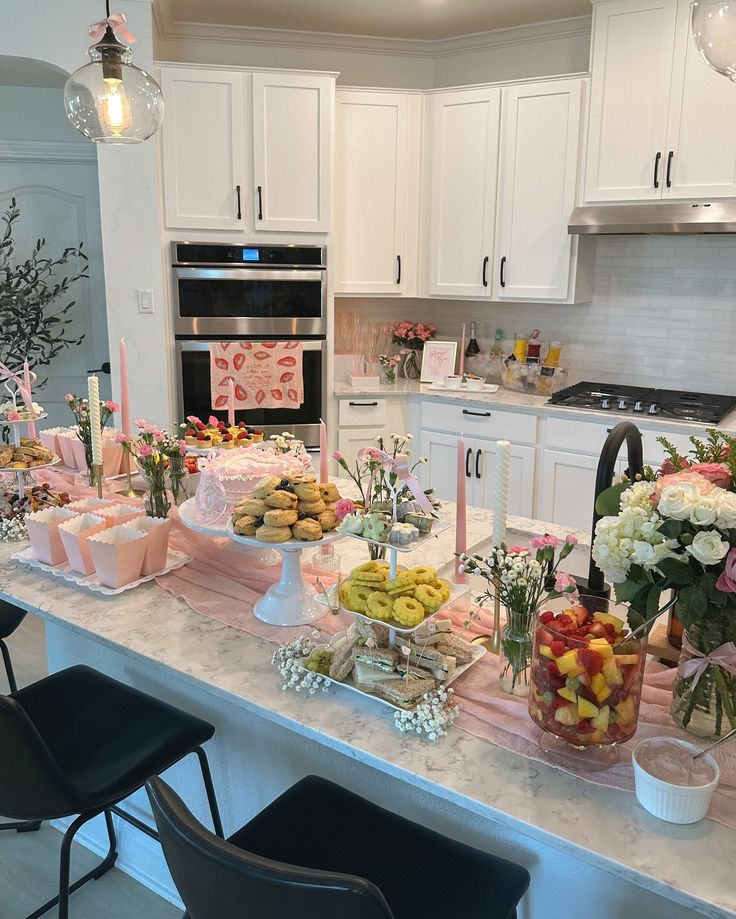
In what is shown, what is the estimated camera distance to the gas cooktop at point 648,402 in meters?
3.50

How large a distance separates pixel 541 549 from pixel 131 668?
1238 millimetres

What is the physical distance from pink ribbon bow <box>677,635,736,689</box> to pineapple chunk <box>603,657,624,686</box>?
0.12 metres

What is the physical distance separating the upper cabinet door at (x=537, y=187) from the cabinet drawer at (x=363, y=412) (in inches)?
34.7

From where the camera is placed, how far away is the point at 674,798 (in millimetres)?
1075

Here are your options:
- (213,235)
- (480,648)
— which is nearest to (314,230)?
(213,235)

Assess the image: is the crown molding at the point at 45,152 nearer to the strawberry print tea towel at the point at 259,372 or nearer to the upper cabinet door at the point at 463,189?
the strawberry print tea towel at the point at 259,372

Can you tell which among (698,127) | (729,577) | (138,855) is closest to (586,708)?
(729,577)

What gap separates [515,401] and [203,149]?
1934 mm

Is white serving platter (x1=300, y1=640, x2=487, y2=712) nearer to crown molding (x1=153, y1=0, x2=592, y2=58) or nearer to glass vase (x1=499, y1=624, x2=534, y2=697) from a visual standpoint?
glass vase (x1=499, y1=624, x2=534, y2=697)

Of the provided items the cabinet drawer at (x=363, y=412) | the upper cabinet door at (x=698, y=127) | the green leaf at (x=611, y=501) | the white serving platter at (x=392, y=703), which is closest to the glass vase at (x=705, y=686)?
the green leaf at (x=611, y=501)

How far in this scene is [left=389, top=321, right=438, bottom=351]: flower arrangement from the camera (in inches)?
179

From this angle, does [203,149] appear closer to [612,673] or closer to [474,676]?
[474,676]

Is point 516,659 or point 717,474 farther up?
point 717,474

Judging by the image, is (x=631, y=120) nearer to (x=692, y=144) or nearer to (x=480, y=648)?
(x=692, y=144)
